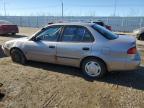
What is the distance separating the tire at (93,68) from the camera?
5.60 meters

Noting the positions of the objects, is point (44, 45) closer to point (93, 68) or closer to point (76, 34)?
point (76, 34)

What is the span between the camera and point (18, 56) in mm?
7102

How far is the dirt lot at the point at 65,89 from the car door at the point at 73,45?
479 mm

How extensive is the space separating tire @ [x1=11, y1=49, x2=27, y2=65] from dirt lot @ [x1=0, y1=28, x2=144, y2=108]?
350mm

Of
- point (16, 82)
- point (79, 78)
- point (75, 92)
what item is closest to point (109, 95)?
point (75, 92)

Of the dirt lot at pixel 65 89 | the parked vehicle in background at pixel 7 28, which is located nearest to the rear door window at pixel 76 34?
the dirt lot at pixel 65 89

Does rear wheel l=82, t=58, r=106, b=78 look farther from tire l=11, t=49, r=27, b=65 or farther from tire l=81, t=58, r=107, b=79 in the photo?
tire l=11, t=49, r=27, b=65

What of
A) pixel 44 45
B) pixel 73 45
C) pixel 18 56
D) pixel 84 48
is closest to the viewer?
pixel 84 48

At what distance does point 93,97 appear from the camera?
4574 mm

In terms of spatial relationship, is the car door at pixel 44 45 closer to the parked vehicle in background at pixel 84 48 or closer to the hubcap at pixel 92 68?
the parked vehicle in background at pixel 84 48

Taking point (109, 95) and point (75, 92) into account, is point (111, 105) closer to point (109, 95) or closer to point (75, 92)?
point (109, 95)

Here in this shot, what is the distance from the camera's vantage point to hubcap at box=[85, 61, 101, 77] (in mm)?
5664

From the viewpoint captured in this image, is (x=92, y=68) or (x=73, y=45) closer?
(x=92, y=68)

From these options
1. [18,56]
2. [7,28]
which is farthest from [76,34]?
[7,28]
